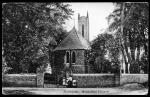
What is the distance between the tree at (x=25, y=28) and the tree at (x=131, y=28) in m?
4.17

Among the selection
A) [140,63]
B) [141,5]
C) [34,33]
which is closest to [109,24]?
[140,63]

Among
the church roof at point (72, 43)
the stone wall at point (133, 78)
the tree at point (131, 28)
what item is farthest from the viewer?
the church roof at point (72, 43)

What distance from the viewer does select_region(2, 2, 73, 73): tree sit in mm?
14820

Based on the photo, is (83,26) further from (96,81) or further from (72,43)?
(96,81)

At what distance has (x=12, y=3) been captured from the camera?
14.9 m

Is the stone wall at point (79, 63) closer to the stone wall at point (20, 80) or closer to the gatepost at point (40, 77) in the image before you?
the gatepost at point (40, 77)

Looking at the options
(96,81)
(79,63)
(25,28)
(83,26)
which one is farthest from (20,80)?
(83,26)

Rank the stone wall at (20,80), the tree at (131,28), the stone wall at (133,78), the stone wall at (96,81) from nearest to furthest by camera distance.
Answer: the tree at (131,28) → the stone wall at (133,78) → the stone wall at (20,80) → the stone wall at (96,81)

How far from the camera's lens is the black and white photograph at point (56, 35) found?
15.5 meters

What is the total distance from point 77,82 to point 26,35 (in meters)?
9.09

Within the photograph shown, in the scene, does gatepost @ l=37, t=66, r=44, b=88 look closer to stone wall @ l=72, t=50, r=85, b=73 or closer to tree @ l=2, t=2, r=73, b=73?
tree @ l=2, t=2, r=73, b=73

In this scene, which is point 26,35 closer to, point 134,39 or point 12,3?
point 12,3

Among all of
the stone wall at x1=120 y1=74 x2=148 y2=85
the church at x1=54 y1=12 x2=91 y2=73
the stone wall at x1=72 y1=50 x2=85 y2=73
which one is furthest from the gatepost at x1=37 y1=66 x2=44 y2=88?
the stone wall at x1=72 y1=50 x2=85 y2=73

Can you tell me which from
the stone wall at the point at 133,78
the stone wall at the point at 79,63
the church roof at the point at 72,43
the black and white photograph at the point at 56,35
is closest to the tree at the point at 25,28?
the black and white photograph at the point at 56,35
